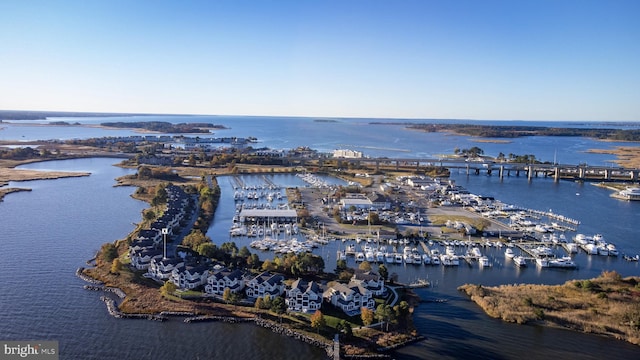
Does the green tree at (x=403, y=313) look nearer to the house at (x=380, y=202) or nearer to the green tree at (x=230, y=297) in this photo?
the green tree at (x=230, y=297)

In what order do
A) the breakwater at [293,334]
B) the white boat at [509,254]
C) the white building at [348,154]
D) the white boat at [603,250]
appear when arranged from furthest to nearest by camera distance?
the white building at [348,154], the white boat at [603,250], the white boat at [509,254], the breakwater at [293,334]

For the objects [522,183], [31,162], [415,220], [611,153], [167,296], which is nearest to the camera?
[167,296]

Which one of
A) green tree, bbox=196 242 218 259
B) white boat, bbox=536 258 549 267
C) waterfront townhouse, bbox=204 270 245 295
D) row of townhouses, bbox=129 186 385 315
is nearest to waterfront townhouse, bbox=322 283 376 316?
row of townhouses, bbox=129 186 385 315

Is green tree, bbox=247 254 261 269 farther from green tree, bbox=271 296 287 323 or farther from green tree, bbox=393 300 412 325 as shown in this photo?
green tree, bbox=393 300 412 325

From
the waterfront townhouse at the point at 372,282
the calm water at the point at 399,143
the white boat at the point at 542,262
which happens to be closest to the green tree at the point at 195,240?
the waterfront townhouse at the point at 372,282

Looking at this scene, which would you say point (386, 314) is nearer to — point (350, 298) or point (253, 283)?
point (350, 298)

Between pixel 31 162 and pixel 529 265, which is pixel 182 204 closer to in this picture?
pixel 529 265

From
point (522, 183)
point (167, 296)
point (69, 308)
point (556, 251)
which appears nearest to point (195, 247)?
point (167, 296)
